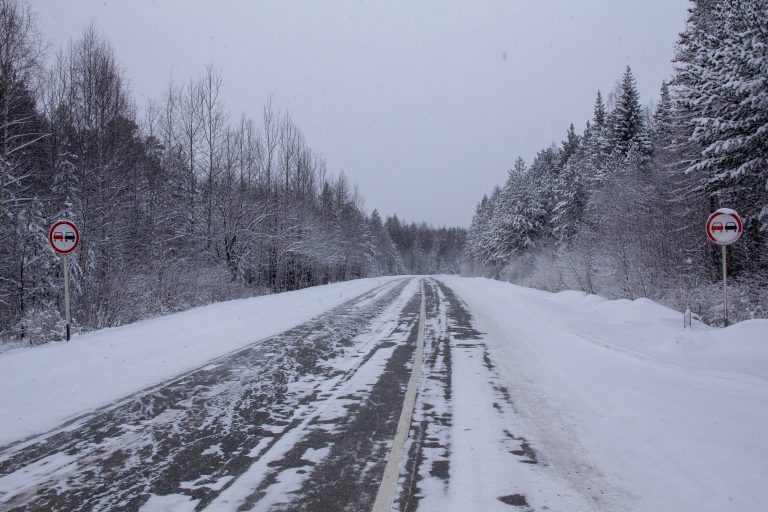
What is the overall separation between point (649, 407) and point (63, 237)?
35.5ft

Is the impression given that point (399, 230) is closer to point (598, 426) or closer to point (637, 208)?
point (637, 208)

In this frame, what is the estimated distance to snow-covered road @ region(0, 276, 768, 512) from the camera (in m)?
3.55

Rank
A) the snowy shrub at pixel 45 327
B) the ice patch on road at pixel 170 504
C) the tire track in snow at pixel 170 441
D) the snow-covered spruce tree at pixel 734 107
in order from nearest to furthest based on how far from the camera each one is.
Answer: the ice patch on road at pixel 170 504, the tire track in snow at pixel 170 441, the snowy shrub at pixel 45 327, the snow-covered spruce tree at pixel 734 107

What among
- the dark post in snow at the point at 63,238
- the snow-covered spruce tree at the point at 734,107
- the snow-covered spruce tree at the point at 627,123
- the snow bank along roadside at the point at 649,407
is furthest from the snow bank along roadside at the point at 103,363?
the snow-covered spruce tree at the point at 627,123

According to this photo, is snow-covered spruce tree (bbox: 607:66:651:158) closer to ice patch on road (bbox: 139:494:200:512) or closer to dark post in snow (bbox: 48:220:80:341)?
dark post in snow (bbox: 48:220:80:341)

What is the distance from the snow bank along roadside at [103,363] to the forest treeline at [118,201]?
251cm

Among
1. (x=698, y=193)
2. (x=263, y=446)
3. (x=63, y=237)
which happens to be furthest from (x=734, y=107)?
(x=63, y=237)

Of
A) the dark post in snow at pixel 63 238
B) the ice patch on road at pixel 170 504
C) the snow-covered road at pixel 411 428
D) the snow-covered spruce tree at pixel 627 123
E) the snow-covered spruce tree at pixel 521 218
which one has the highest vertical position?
the snow-covered spruce tree at pixel 627 123

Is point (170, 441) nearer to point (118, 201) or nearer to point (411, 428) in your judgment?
point (411, 428)

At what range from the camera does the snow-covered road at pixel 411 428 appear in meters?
3.55

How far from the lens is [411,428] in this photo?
16.1 feet

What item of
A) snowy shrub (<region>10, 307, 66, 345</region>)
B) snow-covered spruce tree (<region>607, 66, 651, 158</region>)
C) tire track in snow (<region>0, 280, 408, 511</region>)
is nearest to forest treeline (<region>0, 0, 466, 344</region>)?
snowy shrub (<region>10, 307, 66, 345</region>)

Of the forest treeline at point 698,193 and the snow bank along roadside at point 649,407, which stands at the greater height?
the forest treeline at point 698,193

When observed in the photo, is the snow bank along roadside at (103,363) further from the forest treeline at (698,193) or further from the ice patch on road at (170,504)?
the forest treeline at (698,193)
